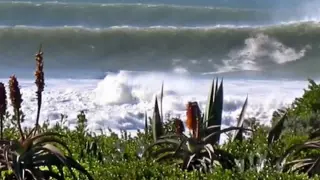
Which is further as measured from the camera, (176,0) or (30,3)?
(176,0)

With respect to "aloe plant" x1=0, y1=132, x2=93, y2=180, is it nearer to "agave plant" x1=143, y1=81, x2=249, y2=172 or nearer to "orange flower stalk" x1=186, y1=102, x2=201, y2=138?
"orange flower stalk" x1=186, y1=102, x2=201, y2=138

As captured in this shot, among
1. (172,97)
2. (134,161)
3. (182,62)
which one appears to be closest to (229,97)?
(172,97)

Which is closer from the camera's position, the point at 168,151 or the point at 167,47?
the point at 168,151

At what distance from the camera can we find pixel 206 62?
548 inches

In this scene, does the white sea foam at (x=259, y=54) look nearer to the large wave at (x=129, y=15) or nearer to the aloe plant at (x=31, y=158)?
the large wave at (x=129, y=15)

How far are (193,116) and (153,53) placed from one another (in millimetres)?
10250

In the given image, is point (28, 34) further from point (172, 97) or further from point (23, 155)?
point (23, 155)

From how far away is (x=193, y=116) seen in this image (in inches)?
175

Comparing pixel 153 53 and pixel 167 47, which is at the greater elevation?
pixel 167 47

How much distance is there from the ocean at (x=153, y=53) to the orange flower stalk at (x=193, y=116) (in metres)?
3.71

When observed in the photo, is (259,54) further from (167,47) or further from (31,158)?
(31,158)

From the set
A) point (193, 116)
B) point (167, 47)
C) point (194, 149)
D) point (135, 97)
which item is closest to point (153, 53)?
point (167, 47)

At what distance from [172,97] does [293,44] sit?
5827 millimetres

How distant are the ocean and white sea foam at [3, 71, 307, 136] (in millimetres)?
15
